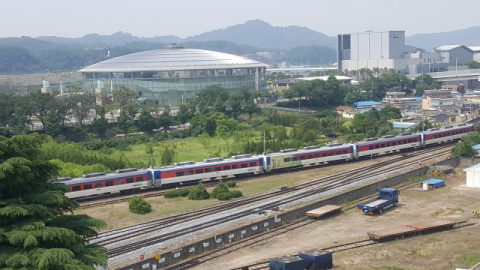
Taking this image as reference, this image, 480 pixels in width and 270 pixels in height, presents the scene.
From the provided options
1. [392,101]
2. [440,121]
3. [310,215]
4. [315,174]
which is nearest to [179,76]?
[392,101]

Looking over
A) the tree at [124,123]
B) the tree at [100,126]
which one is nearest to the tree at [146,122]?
the tree at [124,123]

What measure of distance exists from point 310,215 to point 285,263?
10.5 meters

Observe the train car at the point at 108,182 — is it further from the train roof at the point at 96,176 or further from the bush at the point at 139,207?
the bush at the point at 139,207

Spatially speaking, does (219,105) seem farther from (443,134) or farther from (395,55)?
(395,55)

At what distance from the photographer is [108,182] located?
129 feet

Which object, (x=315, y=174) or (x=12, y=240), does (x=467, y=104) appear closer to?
(x=315, y=174)

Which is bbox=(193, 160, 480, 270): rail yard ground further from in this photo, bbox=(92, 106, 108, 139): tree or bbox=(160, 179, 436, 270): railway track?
bbox=(92, 106, 108, 139): tree

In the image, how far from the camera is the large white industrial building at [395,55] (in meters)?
162

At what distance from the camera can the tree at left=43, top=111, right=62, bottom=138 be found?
69738 mm

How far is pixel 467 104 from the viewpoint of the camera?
3792 inches

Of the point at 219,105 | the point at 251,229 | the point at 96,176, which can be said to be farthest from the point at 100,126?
the point at 251,229

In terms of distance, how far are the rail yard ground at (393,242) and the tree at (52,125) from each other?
156 ft

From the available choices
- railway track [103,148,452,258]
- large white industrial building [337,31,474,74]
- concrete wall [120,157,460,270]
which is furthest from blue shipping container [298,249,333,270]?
large white industrial building [337,31,474,74]

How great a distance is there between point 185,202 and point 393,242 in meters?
15.7
